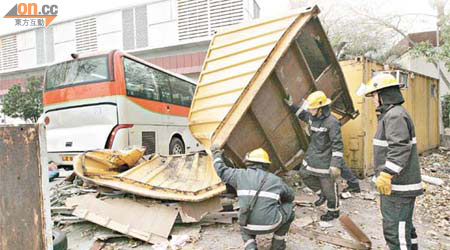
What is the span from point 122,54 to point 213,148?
3.53 m

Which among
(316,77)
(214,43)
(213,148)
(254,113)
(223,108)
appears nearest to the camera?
(213,148)

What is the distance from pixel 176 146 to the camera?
751cm

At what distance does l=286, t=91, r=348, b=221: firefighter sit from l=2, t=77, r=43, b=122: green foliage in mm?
16119

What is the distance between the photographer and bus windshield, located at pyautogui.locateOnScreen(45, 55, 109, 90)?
18.5 feet

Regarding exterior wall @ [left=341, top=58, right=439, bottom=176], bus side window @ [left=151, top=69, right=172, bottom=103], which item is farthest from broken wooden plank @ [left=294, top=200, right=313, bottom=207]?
bus side window @ [left=151, top=69, right=172, bottom=103]

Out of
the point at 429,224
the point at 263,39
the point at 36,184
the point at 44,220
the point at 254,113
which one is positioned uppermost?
the point at 263,39

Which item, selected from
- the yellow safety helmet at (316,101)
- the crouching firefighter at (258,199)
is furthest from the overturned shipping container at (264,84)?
the crouching firefighter at (258,199)

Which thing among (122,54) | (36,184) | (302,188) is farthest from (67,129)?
(36,184)

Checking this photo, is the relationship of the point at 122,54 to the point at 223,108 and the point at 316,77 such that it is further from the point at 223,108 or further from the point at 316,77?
the point at 316,77

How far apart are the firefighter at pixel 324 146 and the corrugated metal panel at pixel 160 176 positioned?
116 centimetres

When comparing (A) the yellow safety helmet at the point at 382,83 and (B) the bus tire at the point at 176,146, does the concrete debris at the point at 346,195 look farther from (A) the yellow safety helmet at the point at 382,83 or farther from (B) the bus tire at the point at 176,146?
(B) the bus tire at the point at 176,146

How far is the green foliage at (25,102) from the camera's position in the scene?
52.8 ft

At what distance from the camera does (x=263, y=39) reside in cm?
386

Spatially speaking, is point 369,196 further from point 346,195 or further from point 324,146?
point 324,146
